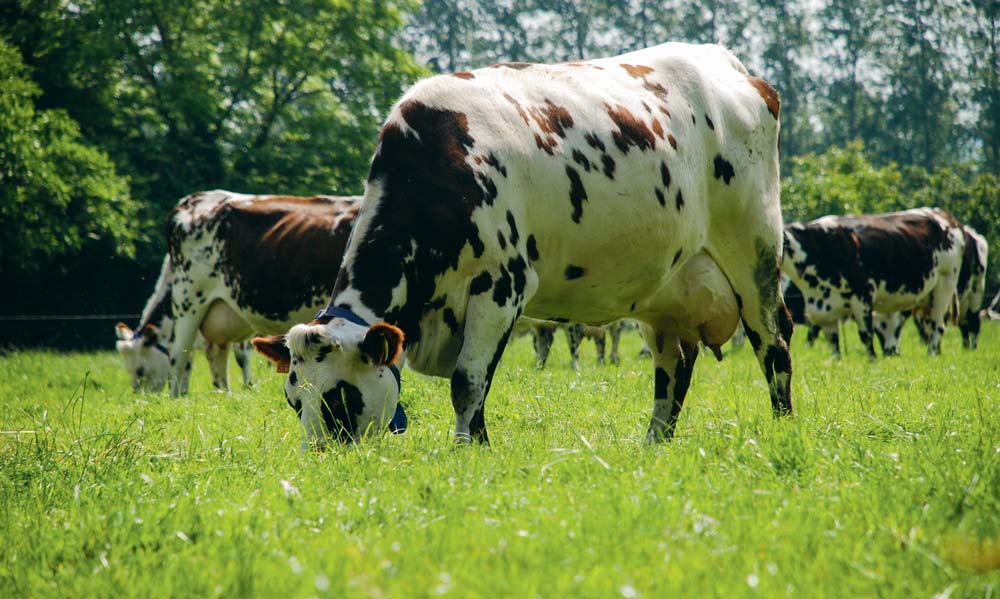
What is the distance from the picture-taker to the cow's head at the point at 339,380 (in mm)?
4480

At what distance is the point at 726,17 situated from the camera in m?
51.7

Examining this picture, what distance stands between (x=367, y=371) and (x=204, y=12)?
2531 cm

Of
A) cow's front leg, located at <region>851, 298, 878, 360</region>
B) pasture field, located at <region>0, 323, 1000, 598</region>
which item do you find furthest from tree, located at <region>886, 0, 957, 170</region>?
pasture field, located at <region>0, 323, 1000, 598</region>

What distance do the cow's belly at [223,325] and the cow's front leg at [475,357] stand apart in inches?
233

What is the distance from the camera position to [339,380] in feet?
14.9

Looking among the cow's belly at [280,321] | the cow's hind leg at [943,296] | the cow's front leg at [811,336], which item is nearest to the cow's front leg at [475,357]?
the cow's belly at [280,321]

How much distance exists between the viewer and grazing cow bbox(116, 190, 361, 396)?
29.8ft

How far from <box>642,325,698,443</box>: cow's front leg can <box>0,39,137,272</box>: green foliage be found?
607 inches

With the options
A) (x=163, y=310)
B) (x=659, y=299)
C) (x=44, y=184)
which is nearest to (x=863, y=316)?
(x=659, y=299)

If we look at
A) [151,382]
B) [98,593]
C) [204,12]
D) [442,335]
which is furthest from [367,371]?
[204,12]

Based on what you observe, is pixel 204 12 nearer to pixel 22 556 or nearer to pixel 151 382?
pixel 151 382

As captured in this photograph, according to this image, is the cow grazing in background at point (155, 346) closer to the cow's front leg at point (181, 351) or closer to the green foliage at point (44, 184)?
the cow's front leg at point (181, 351)

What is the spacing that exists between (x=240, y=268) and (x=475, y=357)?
217 inches

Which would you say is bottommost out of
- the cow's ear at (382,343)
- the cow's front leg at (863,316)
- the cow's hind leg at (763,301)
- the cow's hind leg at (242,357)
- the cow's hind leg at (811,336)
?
the cow's hind leg at (811,336)
